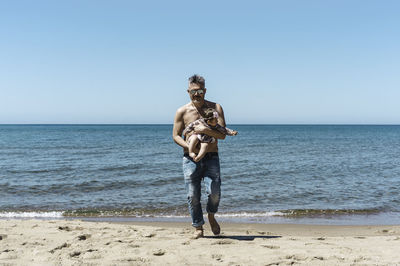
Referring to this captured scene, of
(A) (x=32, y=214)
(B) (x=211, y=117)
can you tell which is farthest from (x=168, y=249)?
(A) (x=32, y=214)

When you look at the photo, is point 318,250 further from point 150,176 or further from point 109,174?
point 109,174

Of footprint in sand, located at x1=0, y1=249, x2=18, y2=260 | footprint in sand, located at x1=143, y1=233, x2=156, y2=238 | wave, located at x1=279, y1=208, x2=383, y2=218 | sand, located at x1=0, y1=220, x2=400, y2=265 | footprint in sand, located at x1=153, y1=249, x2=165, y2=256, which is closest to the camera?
sand, located at x1=0, y1=220, x2=400, y2=265

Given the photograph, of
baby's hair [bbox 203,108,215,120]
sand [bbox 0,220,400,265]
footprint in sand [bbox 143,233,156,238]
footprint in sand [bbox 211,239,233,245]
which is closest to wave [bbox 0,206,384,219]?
sand [bbox 0,220,400,265]

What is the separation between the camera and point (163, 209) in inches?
376

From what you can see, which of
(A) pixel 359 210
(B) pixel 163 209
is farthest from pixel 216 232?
(A) pixel 359 210

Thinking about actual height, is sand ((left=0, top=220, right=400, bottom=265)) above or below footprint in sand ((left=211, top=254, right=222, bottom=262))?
below

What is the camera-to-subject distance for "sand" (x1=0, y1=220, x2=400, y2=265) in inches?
167

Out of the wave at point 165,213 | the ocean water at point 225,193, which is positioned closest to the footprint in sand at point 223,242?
the ocean water at point 225,193

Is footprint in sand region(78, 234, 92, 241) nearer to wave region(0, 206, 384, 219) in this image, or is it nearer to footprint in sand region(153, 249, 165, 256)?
footprint in sand region(153, 249, 165, 256)

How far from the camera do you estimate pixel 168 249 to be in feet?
15.5

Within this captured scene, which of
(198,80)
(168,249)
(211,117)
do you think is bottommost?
(168,249)

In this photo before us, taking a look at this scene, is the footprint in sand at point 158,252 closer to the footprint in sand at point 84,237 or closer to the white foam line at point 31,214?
the footprint in sand at point 84,237

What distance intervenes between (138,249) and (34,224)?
9.99 ft

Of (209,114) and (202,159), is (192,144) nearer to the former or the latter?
(202,159)
